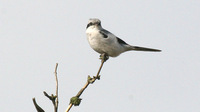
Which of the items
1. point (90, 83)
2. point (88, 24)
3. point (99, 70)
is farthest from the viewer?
point (88, 24)

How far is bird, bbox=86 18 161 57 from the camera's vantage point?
662 centimetres

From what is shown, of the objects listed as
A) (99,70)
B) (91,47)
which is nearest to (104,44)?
(91,47)

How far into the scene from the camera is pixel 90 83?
4270 millimetres

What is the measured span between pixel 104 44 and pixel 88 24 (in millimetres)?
724

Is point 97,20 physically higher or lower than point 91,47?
higher

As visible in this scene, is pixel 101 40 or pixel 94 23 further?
pixel 94 23

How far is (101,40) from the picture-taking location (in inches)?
263

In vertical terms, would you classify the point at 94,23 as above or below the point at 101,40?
above

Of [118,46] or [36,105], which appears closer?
[36,105]

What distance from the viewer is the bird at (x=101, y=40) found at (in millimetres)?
6621

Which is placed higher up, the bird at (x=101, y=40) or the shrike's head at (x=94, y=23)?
the shrike's head at (x=94, y=23)

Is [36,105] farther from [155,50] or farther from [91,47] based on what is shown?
[155,50]

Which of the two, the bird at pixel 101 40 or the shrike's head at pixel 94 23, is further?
the shrike's head at pixel 94 23

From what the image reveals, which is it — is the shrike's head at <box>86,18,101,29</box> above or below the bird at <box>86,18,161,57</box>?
above
